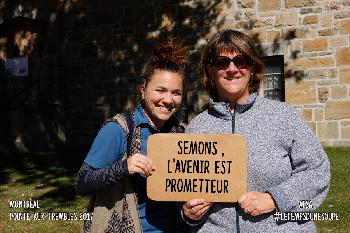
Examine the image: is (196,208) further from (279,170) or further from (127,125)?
(127,125)

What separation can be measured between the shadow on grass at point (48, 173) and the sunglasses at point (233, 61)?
4.77m

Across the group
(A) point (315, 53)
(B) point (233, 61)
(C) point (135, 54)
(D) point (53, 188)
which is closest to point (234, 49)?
(B) point (233, 61)

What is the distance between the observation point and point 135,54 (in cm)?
1244

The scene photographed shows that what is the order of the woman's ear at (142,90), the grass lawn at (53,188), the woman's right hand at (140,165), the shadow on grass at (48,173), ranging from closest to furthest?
the woman's right hand at (140,165) → the woman's ear at (142,90) → the grass lawn at (53,188) → the shadow on grass at (48,173)

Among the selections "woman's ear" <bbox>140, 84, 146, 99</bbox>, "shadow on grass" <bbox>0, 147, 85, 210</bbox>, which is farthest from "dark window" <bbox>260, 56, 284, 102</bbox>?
"woman's ear" <bbox>140, 84, 146, 99</bbox>

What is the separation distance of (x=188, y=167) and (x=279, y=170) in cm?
46

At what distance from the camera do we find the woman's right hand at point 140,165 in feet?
8.56

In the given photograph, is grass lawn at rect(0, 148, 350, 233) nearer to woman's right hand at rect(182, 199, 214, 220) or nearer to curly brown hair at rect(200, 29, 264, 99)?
curly brown hair at rect(200, 29, 264, 99)

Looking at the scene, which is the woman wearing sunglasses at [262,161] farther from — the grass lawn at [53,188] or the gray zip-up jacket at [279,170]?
the grass lawn at [53,188]

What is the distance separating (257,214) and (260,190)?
12 centimetres

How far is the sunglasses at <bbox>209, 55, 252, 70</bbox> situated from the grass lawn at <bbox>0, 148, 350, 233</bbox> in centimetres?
341

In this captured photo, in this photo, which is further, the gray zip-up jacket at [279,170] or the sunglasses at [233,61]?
the sunglasses at [233,61]

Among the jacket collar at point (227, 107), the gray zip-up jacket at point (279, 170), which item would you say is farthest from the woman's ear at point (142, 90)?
the gray zip-up jacket at point (279, 170)

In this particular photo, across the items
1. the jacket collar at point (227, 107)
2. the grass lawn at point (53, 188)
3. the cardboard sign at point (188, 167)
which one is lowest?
the grass lawn at point (53, 188)
